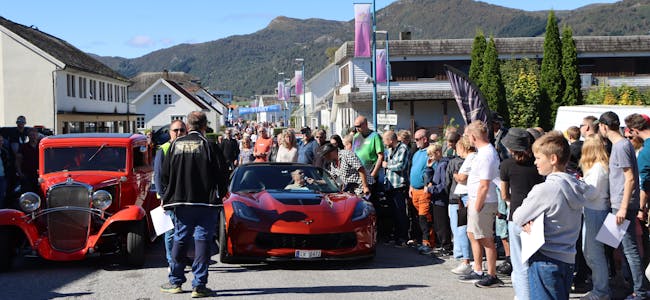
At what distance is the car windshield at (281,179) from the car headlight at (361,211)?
0.79 metres

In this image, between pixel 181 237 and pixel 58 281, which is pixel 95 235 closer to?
pixel 58 281

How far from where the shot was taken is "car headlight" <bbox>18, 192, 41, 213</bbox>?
9969 millimetres

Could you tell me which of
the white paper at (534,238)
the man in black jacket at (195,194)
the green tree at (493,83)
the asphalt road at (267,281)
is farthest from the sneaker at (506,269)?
the green tree at (493,83)

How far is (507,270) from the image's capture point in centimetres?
955

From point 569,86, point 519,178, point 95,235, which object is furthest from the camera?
point 569,86

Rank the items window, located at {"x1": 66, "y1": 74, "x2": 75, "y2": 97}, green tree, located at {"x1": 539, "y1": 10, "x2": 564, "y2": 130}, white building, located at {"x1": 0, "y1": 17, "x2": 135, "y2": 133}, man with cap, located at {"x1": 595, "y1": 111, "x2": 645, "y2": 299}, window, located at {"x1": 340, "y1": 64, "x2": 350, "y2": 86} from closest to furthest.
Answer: man with cap, located at {"x1": 595, "y1": 111, "x2": 645, "y2": 299}, green tree, located at {"x1": 539, "y1": 10, "x2": 564, "y2": 130}, white building, located at {"x1": 0, "y1": 17, "x2": 135, "y2": 133}, window, located at {"x1": 66, "y1": 74, "x2": 75, "y2": 97}, window, located at {"x1": 340, "y1": 64, "x2": 350, "y2": 86}

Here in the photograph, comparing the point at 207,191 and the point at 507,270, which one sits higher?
the point at 207,191

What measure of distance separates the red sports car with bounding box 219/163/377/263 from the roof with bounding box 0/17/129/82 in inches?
1568

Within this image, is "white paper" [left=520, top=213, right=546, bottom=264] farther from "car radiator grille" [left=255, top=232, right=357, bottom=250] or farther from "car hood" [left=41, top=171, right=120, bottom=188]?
"car hood" [left=41, top=171, right=120, bottom=188]

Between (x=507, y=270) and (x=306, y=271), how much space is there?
2493 millimetres

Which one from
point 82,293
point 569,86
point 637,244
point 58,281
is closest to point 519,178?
point 637,244

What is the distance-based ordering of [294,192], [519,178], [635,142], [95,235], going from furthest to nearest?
[294,192]
[95,235]
[635,142]
[519,178]

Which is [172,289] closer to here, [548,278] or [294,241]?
[294,241]

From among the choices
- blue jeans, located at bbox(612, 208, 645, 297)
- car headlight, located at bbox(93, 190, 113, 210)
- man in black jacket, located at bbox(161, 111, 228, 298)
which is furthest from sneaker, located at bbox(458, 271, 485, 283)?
car headlight, located at bbox(93, 190, 113, 210)
